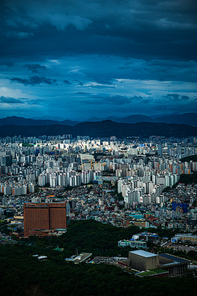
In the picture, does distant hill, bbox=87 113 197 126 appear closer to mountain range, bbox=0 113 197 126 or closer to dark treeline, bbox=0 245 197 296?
mountain range, bbox=0 113 197 126

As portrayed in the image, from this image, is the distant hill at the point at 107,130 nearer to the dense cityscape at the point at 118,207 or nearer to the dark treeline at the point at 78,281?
the dense cityscape at the point at 118,207

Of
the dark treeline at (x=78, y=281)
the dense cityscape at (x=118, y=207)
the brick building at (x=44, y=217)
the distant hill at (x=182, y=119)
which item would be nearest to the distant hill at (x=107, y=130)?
the distant hill at (x=182, y=119)

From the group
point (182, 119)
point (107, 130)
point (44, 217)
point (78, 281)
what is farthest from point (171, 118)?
point (78, 281)

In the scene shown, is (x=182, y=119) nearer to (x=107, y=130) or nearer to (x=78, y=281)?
(x=107, y=130)

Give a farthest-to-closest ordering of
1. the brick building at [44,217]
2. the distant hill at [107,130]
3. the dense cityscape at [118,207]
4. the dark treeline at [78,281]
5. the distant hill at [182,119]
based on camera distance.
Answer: the distant hill at [182,119], the distant hill at [107,130], the brick building at [44,217], the dense cityscape at [118,207], the dark treeline at [78,281]

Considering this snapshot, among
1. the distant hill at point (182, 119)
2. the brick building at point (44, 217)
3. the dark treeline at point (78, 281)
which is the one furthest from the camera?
the distant hill at point (182, 119)

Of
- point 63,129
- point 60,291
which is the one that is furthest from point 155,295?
point 63,129
